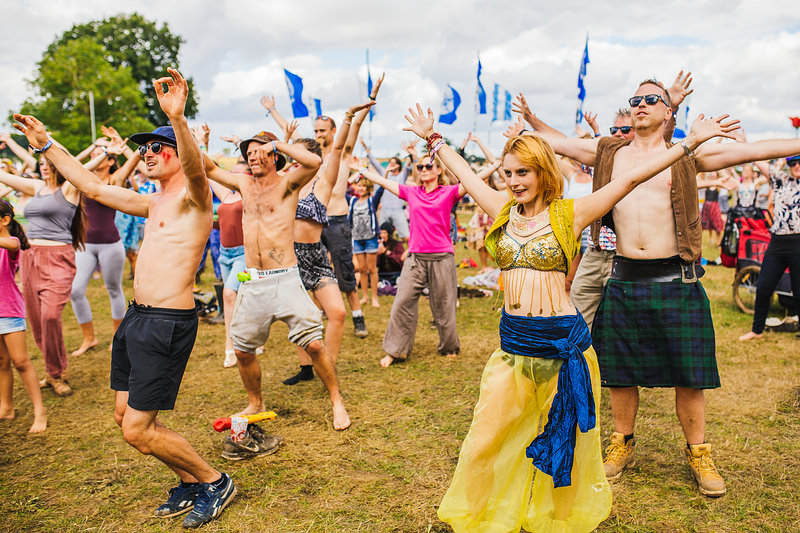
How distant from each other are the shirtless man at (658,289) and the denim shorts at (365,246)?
18.0 ft

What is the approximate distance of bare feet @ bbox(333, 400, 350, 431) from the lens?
464cm

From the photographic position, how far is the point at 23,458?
435 centimetres

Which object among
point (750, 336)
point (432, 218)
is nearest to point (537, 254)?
point (432, 218)

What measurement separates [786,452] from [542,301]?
262 cm

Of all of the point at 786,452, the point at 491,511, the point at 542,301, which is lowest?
the point at 786,452

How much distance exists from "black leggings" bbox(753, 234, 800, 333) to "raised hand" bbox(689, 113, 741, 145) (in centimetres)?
435

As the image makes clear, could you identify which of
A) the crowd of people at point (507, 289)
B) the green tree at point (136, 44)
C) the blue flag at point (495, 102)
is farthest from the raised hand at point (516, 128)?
the green tree at point (136, 44)

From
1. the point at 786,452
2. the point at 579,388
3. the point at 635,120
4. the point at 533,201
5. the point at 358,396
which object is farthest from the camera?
the point at 358,396

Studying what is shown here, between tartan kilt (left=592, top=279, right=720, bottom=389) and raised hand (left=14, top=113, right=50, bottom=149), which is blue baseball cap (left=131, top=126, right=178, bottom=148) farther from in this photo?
tartan kilt (left=592, top=279, right=720, bottom=389)

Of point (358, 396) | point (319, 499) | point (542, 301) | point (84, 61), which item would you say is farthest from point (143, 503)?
point (84, 61)

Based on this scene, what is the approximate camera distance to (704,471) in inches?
141

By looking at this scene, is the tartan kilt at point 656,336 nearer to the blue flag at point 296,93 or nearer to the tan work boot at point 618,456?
the tan work boot at point 618,456

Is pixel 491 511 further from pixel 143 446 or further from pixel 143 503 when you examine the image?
pixel 143 503

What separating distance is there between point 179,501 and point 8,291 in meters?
2.59
